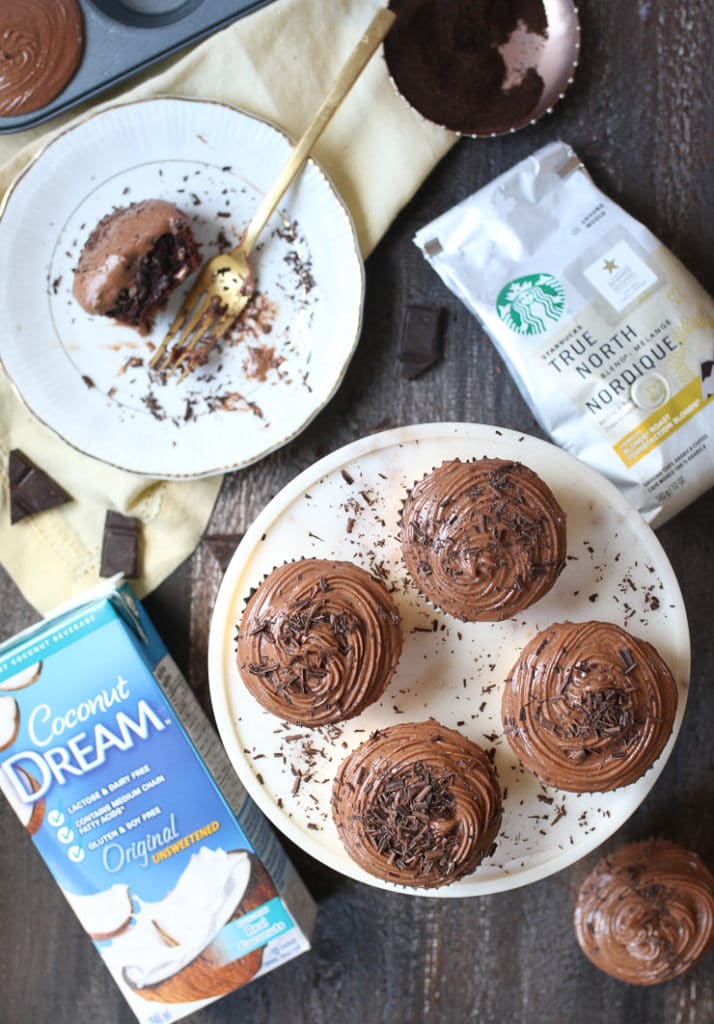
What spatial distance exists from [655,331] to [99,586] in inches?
54.2

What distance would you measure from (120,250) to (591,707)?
1.30 m

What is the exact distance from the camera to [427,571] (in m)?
1.67

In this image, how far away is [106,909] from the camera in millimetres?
1924

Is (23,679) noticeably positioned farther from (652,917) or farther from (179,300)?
(652,917)

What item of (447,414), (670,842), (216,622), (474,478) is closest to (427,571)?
(474,478)

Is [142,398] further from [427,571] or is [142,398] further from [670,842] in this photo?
[670,842]

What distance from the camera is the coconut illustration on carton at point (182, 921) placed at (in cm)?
191

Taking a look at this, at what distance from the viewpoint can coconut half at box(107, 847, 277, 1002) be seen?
1910mm

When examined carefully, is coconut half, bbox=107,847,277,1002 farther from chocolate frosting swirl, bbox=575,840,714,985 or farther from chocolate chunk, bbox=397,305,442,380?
chocolate chunk, bbox=397,305,442,380

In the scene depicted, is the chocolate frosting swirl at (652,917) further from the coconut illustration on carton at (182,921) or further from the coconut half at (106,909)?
the coconut half at (106,909)

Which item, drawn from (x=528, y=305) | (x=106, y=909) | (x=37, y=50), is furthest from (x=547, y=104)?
(x=106, y=909)

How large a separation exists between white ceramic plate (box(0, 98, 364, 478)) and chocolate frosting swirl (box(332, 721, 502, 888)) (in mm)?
751

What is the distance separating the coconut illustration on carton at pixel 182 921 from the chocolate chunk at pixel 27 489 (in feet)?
2.79

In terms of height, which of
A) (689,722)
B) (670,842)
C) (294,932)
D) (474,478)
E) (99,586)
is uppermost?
(99,586)
